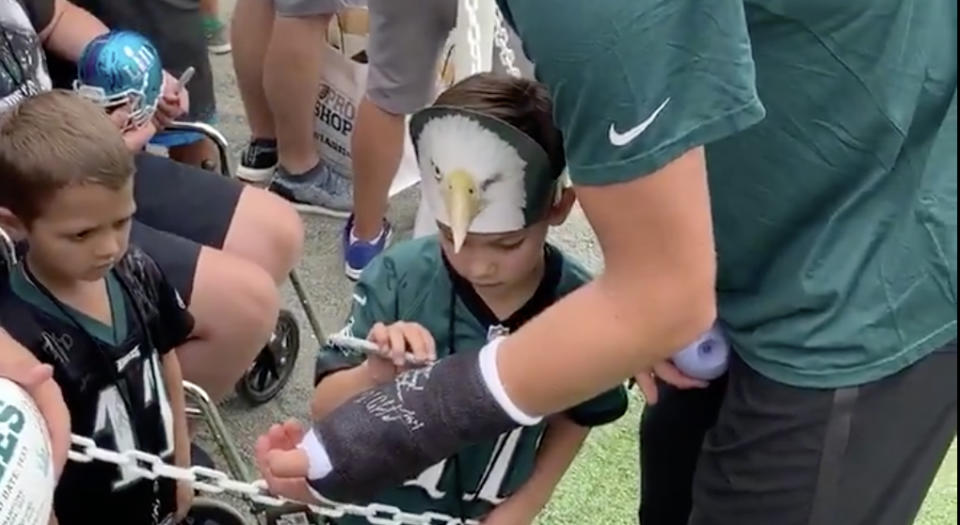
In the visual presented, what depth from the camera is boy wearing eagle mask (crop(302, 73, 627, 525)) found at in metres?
1.17

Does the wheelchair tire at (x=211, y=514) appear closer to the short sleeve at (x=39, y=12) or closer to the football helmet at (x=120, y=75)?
the football helmet at (x=120, y=75)

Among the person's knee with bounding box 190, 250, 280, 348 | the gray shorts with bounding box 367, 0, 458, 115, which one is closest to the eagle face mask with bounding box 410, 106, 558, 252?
the person's knee with bounding box 190, 250, 280, 348

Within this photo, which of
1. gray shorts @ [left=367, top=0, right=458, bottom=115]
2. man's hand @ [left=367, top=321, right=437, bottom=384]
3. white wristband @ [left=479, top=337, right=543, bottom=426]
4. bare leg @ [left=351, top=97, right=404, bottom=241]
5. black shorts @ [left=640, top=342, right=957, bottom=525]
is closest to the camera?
white wristband @ [left=479, top=337, right=543, bottom=426]

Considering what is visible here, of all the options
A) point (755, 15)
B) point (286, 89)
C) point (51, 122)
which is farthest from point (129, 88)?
point (755, 15)

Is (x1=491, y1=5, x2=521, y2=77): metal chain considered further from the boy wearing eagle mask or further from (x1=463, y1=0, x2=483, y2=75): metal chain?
the boy wearing eagle mask

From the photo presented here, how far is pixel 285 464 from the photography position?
1.11 m

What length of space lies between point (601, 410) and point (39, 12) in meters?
1.07

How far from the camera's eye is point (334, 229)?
288 centimetres

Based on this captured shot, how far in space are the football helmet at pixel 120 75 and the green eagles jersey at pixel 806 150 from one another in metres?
1.01

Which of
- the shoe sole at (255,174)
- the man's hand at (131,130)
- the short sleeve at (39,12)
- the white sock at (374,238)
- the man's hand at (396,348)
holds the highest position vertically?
the man's hand at (396,348)

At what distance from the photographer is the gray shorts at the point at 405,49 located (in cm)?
242

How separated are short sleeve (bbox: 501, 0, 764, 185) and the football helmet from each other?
111 cm

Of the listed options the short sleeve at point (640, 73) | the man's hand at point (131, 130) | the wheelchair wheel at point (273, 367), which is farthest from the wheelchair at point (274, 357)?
the short sleeve at point (640, 73)

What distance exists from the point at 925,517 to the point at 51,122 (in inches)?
56.8
